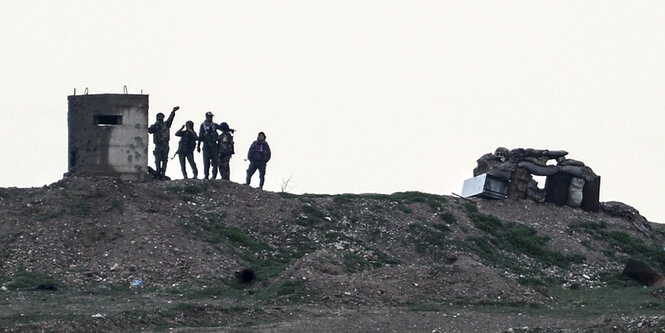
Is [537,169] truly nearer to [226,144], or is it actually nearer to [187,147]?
[226,144]

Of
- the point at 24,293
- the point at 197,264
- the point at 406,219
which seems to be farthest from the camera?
the point at 406,219

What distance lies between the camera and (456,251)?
3472 centimetres

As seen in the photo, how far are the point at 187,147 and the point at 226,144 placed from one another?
85 centimetres

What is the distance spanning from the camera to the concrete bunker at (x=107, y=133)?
34.1m

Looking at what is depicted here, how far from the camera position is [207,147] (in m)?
36.3

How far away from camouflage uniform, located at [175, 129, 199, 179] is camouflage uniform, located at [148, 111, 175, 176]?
16.4 inches

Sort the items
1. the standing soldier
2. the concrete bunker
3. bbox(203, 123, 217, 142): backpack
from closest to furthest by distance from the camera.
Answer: the concrete bunker < bbox(203, 123, 217, 142): backpack < the standing soldier

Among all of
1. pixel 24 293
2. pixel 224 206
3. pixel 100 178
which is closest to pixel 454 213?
pixel 224 206

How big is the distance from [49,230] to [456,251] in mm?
8519

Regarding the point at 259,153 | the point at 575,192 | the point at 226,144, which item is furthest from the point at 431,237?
the point at 575,192

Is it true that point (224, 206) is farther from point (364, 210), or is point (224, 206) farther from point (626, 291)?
point (626, 291)

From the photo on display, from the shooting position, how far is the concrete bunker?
3406 cm

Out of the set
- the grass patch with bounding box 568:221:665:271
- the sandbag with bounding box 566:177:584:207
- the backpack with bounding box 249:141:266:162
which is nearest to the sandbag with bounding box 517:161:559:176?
the sandbag with bounding box 566:177:584:207

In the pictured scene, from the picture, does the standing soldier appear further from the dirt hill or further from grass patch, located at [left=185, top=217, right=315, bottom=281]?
grass patch, located at [left=185, top=217, right=315, bottom=281]
